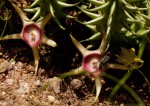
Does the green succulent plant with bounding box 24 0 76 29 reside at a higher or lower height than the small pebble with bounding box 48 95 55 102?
higher

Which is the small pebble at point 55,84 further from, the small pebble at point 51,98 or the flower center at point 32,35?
the flower center at point 32,35

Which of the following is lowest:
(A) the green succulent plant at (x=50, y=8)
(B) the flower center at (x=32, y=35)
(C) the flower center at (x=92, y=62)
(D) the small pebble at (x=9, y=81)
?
(D) the small pebble at (x=9, y=81)

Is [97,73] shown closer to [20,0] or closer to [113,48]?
[113,48]

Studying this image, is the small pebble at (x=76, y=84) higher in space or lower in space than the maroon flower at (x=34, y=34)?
lower

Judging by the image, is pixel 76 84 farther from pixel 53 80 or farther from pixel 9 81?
pixel 9 81

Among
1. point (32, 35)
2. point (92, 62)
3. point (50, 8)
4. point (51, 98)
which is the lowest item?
point (51, 98)

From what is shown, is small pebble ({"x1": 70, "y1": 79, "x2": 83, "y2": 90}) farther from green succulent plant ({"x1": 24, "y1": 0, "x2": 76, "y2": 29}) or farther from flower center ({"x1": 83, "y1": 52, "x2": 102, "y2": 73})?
green succulent plant ({"x1": 24, "y1": 0, "x2": 76, "y2": 29})

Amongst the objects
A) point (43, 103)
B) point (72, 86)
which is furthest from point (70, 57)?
point (43, 103)

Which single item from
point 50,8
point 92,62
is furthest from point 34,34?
point 92,62

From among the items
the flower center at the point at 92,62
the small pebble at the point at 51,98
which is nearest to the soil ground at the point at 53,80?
the small pebble at the point at 51,98

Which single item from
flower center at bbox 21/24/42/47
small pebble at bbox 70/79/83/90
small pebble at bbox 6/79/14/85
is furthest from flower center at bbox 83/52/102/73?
small pebble at bbox 6/79/14/85

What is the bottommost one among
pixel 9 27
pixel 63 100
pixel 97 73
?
pixel 63 100
